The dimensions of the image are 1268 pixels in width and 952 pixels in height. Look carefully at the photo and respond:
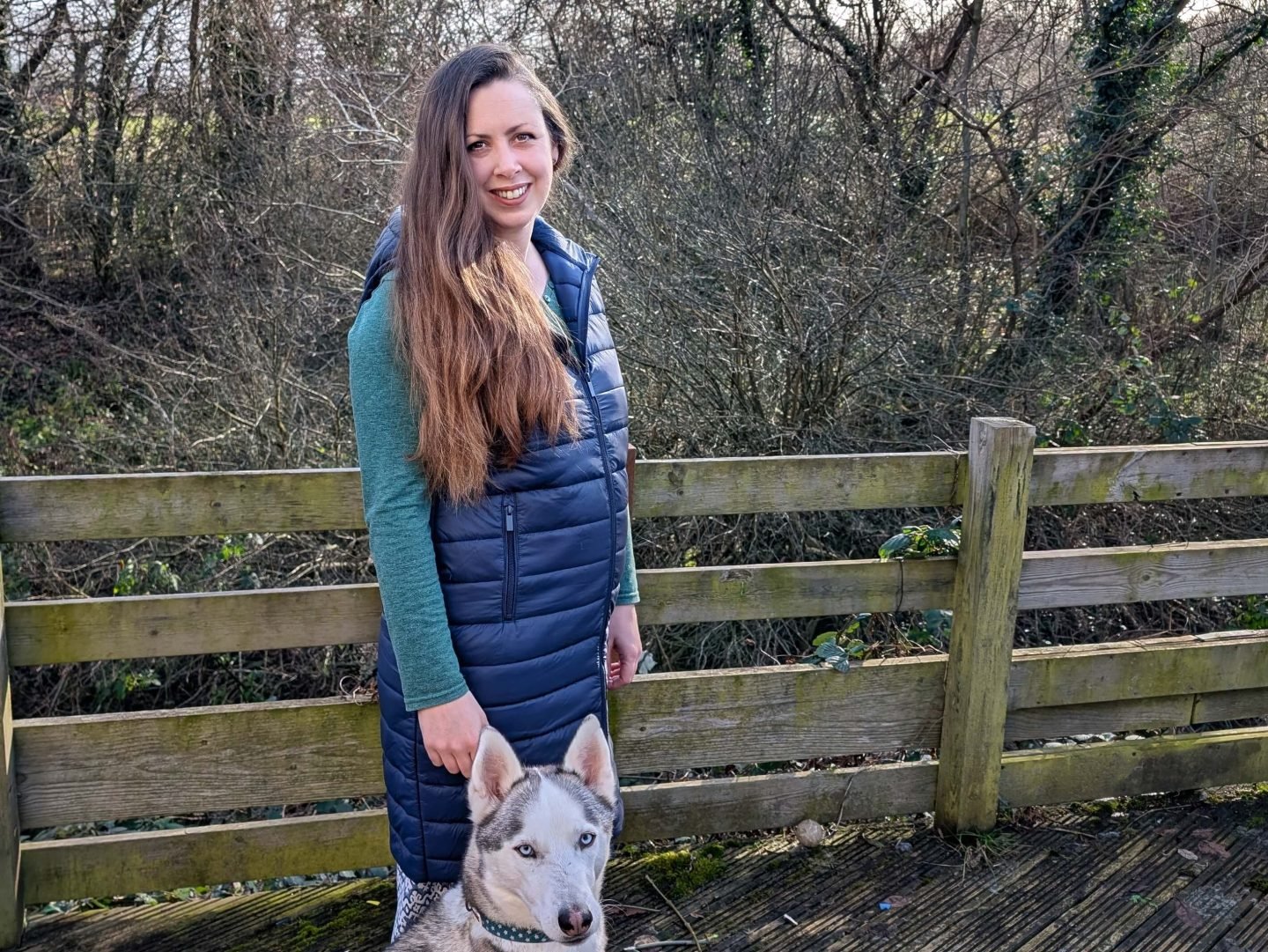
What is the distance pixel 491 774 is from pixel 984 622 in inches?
77.3

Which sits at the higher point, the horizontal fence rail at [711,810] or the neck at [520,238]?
A: the neck at [520,238]

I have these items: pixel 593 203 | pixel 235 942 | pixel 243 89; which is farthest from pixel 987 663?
pixel 243 89

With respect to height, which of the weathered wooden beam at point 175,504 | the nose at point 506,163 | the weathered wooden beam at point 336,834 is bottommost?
Result: the weathered wooden beam at point 336,834

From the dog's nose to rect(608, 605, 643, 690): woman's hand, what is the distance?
2.25 feet

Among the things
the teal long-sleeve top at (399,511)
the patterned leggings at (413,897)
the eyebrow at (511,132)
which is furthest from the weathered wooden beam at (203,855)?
the eyebrow at (511,132)

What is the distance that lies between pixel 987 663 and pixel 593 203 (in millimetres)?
4163

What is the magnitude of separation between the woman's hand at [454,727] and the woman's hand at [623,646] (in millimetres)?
550

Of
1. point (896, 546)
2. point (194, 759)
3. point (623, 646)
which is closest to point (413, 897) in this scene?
point (623, 646)

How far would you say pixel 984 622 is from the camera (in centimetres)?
349

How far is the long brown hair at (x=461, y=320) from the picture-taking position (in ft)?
6.78

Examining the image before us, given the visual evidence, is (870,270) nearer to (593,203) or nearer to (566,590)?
(593,203)

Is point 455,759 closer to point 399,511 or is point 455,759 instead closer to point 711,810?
point 399,511

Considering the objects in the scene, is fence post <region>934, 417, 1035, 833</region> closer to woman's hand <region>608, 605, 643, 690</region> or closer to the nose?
woman's hand <region>608, 605, 643, 690</region>

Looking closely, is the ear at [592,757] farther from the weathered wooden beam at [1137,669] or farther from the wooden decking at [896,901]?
the weathered wooden beam at [1137,669]
